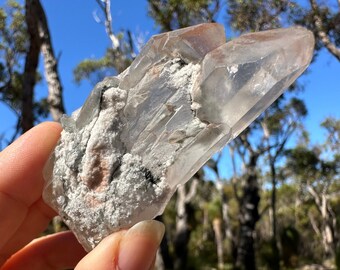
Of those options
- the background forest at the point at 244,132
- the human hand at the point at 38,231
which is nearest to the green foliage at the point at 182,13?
the background forest at the point at 244,132

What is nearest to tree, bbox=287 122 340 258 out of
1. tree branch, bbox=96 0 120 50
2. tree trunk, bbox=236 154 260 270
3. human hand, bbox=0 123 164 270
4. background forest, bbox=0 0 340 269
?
background forest, bbox=0 0 340 269

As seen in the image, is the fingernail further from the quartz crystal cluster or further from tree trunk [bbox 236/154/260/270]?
tree trunk [bbox 236/154/260/270]

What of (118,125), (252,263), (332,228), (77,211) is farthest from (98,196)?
(332,228)

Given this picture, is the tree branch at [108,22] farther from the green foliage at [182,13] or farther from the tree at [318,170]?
the tree at [318,170]

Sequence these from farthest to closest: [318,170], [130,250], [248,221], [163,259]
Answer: [318,170] → [248,221] → [163,259] → [130,250]

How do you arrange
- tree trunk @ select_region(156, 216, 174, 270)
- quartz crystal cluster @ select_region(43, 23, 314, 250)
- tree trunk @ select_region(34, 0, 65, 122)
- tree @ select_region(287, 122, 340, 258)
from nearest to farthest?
quartz crystal cluster @ select_region(43, 23, 314, 250)
tree trunk @ select_region(34, 0, 65, 122)
tree trunk @ select_region(156, 216, 174, 270)
tree @ select_region(287, 122, 340, 258)

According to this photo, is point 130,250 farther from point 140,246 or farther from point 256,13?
point 256,13

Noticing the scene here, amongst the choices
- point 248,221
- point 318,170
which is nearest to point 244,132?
point 248,221
